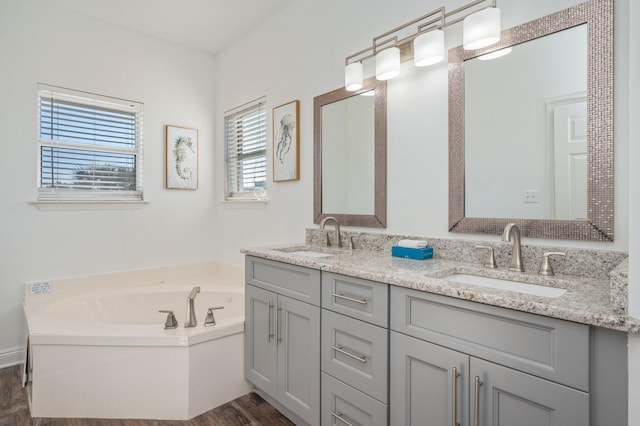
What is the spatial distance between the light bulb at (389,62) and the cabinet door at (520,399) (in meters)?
1.43

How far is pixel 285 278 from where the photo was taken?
191cm

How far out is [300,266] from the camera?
180 cm

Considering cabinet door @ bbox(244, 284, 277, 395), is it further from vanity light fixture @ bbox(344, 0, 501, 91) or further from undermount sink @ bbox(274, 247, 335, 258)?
vanity light fixture @ bbox(344, 0, 501, 91)

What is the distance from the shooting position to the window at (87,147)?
2801 mm

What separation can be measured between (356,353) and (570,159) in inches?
44.8

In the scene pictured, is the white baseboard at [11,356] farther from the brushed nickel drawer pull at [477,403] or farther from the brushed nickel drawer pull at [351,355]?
the brushed nickel drawer pull at [477,403]

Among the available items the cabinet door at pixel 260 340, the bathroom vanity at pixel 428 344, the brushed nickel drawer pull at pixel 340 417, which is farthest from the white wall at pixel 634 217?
the cabinet door at pixel 260 340

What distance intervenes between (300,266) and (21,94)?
252cm

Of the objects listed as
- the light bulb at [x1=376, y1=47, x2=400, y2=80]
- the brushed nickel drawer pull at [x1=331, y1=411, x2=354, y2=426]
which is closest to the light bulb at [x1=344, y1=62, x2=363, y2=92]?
the light bulb at [x1=376, y1=47, x2=400, y2=80]

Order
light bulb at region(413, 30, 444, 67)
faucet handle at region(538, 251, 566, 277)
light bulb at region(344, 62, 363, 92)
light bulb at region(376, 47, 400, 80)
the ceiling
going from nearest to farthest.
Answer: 1. faucet handle at region(538, 251, 566, 277)
2. light bulb at region(413, 30, 444, 67)
3. light bulb at region(376, 47, 400, 80)
4. light bulb at region(344, 62, 363, 92)
5. the ceiling

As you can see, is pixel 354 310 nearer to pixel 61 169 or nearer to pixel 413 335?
pixel 413 335

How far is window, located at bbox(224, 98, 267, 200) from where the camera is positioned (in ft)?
10.2

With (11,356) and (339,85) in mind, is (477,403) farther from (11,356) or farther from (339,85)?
(11,356)

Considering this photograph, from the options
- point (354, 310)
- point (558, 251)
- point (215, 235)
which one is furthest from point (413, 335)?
point (215, 235)
